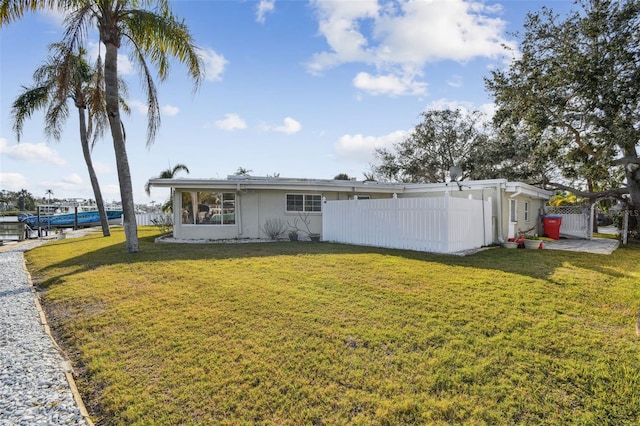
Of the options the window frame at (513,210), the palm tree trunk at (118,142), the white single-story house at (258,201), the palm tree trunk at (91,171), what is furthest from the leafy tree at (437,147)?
the palm tree trunk at (118,142)

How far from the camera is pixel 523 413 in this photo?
2.74m

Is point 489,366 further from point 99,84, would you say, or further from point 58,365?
point 99,84

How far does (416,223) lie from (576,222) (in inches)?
457

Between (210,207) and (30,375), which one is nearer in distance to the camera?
(30,375)

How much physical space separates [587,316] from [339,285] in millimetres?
3751

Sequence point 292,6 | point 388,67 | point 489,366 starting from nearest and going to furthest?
point 489,366, point 292,6, point 388,67

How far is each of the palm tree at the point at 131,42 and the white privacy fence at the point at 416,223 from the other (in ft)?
23.7

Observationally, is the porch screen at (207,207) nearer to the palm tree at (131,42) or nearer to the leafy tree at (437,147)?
the palm tree at (131,42)

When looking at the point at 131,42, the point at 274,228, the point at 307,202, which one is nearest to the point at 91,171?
the point at 131,42

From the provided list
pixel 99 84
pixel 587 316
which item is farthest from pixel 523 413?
pixel 99 84

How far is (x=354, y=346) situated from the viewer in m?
3.88

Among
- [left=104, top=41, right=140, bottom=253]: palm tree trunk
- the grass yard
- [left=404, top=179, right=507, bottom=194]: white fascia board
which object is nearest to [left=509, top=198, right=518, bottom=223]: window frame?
[left=404, top=179, right=507, bottom=194]: white fascia board

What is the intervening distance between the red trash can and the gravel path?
1850cm

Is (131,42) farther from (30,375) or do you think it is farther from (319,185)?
(30,375)
